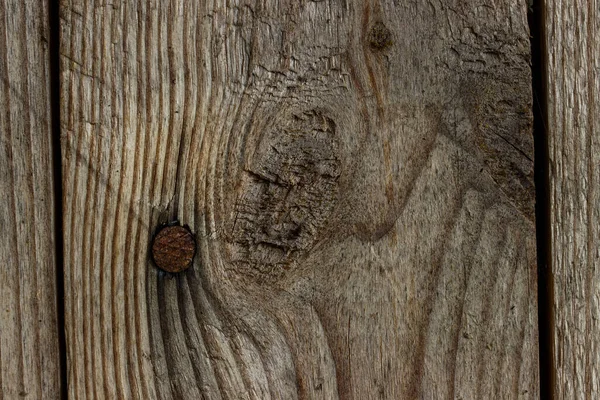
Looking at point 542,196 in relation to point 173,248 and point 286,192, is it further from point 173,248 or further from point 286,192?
point 173,248

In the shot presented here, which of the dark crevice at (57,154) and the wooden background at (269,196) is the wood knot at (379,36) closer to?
the wooden background at (269,196)

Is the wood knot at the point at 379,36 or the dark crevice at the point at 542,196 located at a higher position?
the wood knot at the point at 379,36

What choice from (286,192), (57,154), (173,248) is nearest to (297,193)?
(286,192)

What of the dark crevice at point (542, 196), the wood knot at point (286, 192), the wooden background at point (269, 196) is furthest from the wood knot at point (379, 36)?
the dark crevice at point (542, 196)

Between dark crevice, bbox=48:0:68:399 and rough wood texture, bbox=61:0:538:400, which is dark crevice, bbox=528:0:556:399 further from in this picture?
dark crevice, bbox=48:0:68:399

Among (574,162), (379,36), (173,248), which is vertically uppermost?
(379,36)

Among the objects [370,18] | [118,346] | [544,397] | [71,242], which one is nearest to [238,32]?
[370,18]

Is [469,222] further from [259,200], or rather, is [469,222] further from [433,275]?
[259,200]
